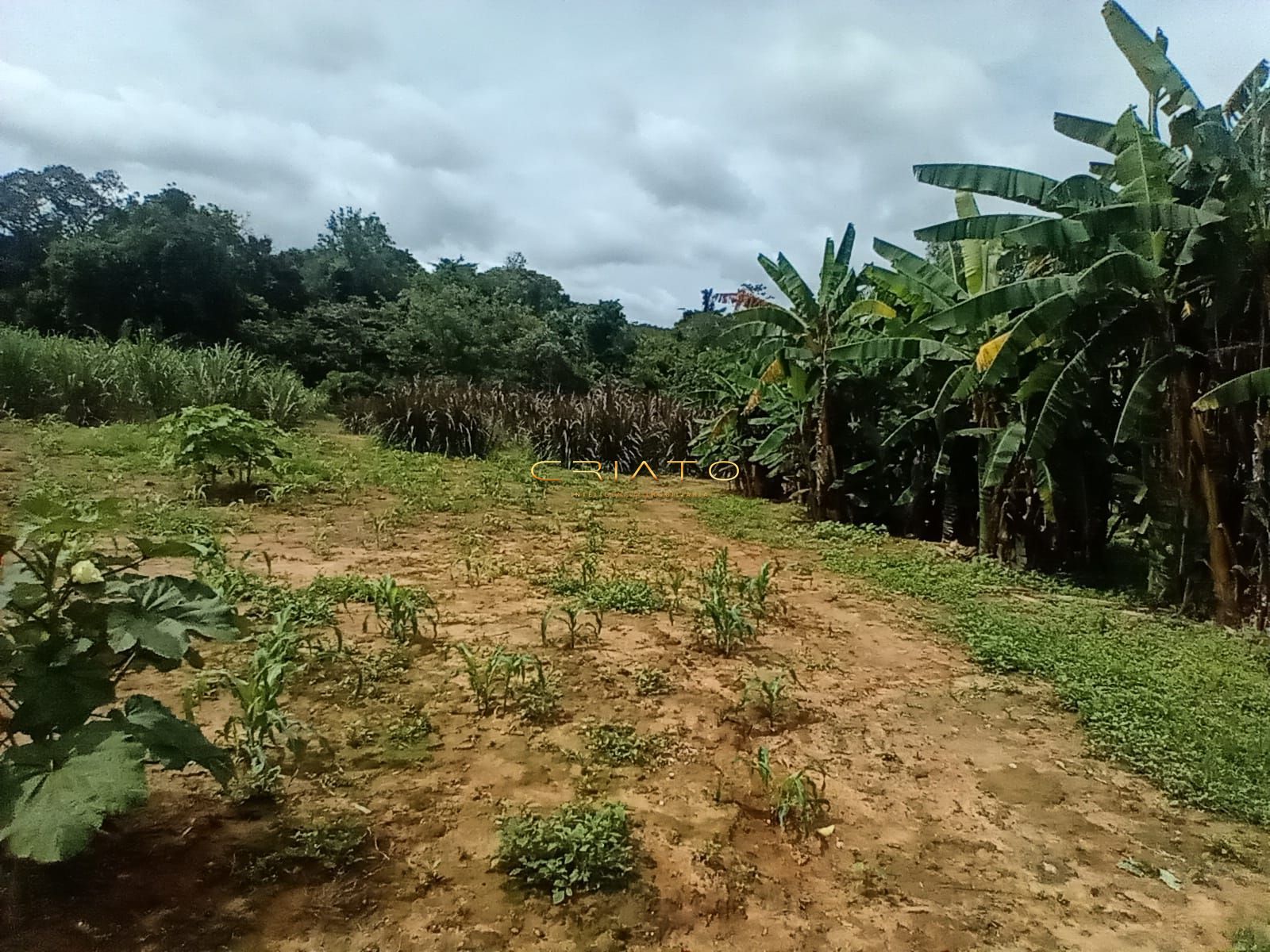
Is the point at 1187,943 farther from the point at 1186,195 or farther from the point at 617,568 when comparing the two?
the point at 1186,195

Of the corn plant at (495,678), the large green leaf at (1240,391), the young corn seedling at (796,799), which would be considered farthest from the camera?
the large green leaf at (1240,391)

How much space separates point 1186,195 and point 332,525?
20.4 ft

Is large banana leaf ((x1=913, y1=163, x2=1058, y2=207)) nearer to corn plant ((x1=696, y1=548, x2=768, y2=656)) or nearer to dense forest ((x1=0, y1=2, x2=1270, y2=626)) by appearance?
dense forest ((x1=0, y1=2, x2=1270, y2=626))

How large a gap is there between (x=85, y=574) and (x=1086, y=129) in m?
5.99

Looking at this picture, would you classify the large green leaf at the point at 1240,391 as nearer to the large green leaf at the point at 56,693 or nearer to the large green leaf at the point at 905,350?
the large green leaf at the point at 905,350

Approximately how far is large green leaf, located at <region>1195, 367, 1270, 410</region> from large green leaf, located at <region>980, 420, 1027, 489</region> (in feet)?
4.29

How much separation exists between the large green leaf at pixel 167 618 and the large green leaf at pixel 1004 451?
5.18 metres

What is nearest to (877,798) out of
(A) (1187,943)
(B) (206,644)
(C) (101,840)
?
(A) (1187,943)

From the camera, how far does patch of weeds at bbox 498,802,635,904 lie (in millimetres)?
2049

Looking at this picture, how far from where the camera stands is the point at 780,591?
516cm

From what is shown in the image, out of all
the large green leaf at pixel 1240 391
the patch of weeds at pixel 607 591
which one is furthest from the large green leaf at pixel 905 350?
the patch of weeds at pixel 607 591

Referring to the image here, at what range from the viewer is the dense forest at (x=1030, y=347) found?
14.8 feet

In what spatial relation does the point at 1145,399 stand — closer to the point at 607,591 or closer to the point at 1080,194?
the point at 1080,194

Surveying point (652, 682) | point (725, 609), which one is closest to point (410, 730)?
point (652, 682)
